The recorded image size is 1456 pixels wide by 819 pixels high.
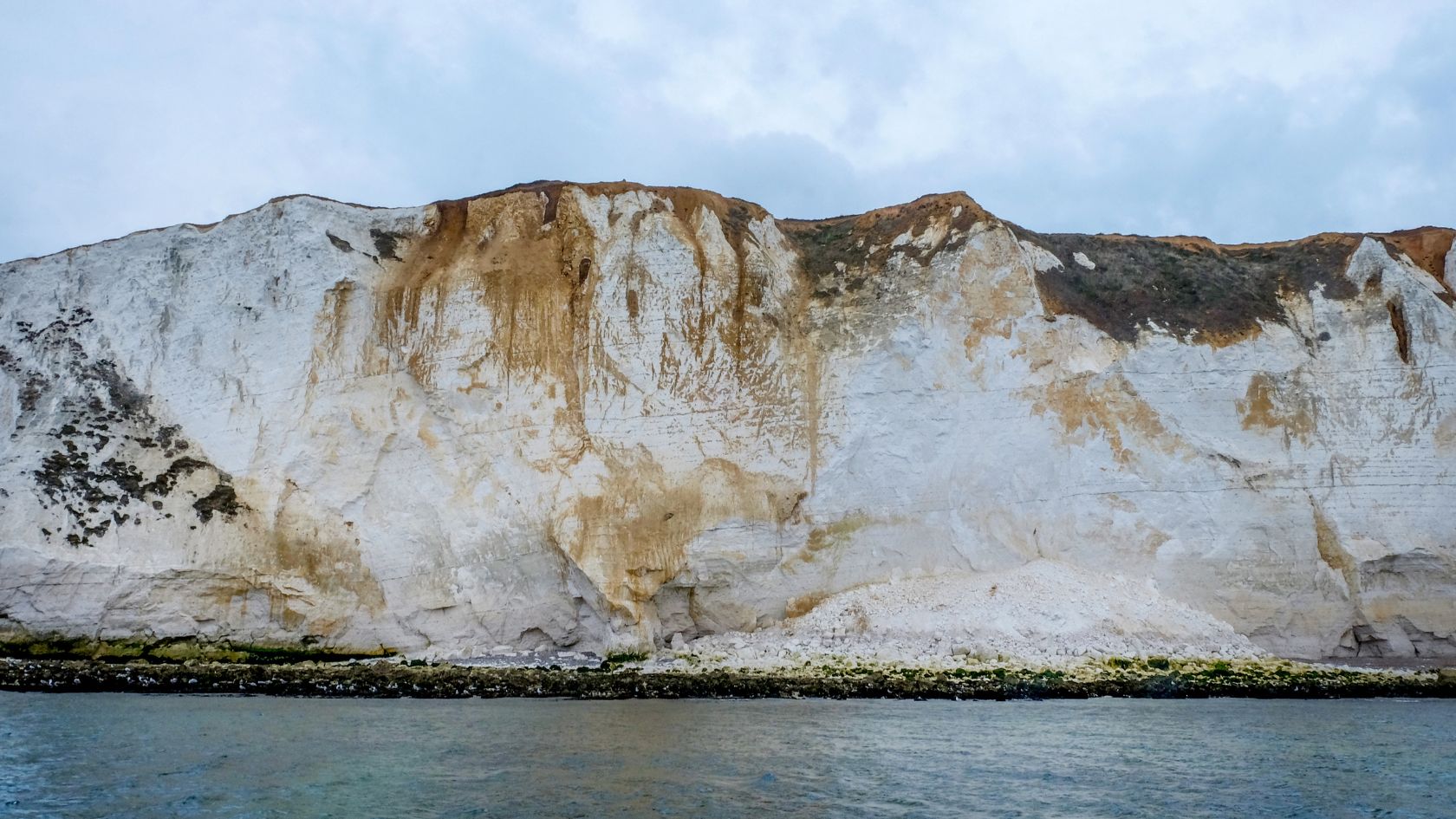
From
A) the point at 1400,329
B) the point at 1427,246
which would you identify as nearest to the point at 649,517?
the point at 1400,329

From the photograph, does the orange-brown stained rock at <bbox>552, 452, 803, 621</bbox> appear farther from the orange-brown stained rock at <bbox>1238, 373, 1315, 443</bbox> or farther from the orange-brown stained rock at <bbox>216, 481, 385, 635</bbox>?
the orange-brown stained rock at <bbox>1238, 373, 1315, 443</bbox>

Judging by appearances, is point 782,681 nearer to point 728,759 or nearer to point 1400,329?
point 728,759

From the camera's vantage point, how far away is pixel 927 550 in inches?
974

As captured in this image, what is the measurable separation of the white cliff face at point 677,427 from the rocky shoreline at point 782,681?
262cm

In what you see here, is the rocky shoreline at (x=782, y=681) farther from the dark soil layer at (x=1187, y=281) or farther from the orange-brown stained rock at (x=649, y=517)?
the dark soil layer at (x=1187, y=281)

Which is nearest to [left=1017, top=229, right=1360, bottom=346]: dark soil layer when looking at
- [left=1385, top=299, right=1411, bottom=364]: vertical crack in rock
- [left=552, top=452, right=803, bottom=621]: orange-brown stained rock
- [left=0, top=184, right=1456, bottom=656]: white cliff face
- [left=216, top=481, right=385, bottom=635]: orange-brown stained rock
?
[left=0, top=184, right=1456, bottom=656]: white cliff face

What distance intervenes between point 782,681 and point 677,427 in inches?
292

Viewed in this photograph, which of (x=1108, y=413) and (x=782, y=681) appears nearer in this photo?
(x=782, y=681)

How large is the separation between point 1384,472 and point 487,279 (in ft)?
72.8

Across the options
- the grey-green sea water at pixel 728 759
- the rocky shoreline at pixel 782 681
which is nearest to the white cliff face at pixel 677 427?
the rocky shoreline at pixel 782 681

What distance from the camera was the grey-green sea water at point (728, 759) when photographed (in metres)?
10.9

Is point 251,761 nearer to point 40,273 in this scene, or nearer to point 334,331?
point 334,331

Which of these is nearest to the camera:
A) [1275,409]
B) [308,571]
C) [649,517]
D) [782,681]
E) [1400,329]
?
[782,681]

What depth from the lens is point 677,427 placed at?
25297mm
